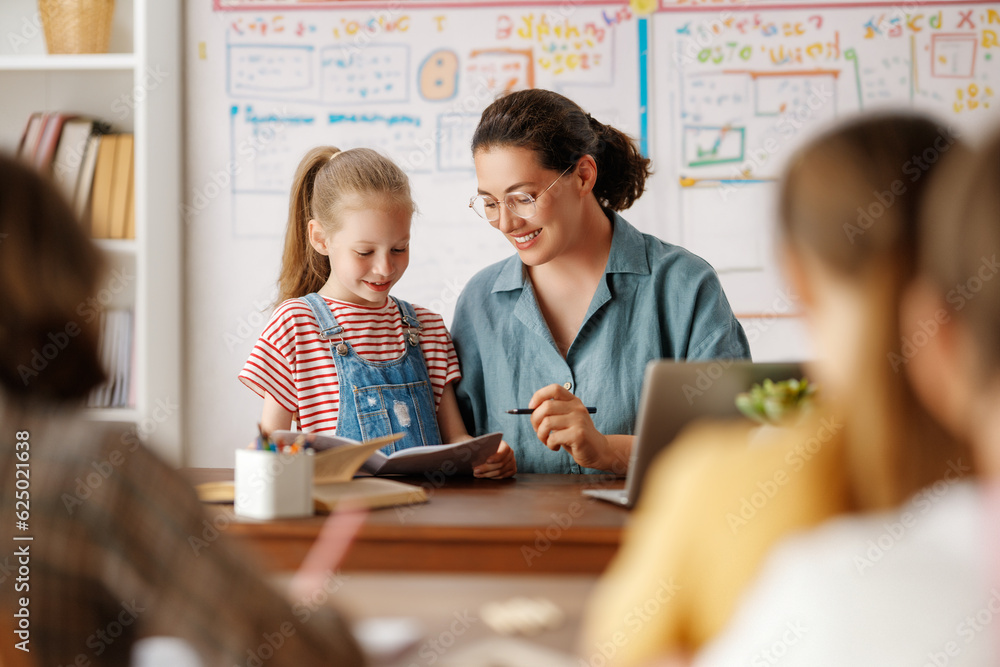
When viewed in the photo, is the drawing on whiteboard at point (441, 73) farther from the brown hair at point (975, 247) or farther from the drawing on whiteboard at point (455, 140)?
the brown hair at point (975, 247)

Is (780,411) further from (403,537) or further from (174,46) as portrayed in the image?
(174,46)

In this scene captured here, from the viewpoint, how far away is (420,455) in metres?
1.41

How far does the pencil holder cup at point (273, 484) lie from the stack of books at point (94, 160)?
1573mm

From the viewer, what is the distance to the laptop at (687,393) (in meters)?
1.19

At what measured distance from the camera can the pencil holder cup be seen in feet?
3.88

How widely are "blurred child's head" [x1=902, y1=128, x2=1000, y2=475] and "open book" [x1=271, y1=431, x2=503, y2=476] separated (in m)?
0.86

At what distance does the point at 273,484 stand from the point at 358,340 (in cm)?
73

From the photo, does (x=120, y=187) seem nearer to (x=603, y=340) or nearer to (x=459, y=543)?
(x=603, y=340)

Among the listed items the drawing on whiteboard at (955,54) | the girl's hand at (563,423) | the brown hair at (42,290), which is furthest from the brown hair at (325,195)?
the drawing on whiteboard at (955,54)

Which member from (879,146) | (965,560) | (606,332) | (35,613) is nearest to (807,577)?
(965,560)

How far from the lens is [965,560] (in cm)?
56

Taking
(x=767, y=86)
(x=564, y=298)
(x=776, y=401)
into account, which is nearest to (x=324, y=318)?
(x=564, y=298)

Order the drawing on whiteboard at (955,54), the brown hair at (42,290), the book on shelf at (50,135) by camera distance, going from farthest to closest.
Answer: the drawing on whiteboard at (955,54)
the book on shelf at (50,135)
the brown hair at (42,290)

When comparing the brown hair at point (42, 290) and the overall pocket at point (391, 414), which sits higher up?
the brown hair at point (42, 290)
